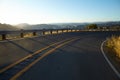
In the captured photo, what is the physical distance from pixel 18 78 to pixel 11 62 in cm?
364

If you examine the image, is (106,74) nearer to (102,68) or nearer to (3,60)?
(102,68)

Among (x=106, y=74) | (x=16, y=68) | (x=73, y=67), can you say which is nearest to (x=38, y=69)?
(x=16, y=68)

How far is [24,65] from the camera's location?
39.7ft

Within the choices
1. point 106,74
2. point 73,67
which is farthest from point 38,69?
point 106,74

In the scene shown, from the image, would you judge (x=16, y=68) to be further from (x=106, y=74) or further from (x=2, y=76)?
(x=106, y=74)

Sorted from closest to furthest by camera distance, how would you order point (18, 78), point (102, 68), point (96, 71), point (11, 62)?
point (18, 78)
point (96, 71)
point (102, 68)
point (11, 62)

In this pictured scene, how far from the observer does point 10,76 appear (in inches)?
381

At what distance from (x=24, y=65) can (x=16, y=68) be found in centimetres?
80

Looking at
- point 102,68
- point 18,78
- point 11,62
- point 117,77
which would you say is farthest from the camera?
point 11,62

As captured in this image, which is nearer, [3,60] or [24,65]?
[24,65]

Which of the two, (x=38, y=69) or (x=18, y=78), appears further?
(x=38, y=69)

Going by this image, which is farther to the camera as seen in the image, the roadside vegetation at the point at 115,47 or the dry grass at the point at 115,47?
the dry grass at the point at 115,47

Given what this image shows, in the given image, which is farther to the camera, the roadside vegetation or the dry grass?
the dry grass

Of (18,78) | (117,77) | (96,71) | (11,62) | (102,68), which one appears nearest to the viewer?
(18,78)
